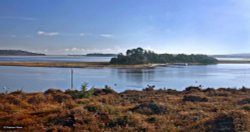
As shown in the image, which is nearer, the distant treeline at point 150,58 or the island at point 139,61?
the island at point 139,61

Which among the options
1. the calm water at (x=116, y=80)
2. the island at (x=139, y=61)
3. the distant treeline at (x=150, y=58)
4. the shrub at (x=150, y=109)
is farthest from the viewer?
the distant treeline at (x=150, y=58)

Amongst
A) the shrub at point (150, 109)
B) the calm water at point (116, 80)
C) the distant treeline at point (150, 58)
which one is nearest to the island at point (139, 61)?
the distant treeline at point (150, 58)

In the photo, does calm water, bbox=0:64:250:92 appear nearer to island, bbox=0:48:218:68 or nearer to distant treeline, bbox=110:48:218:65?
island, bbox=0:48:218:68

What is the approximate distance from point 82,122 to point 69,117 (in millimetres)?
750

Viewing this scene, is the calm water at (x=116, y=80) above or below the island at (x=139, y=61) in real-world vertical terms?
below

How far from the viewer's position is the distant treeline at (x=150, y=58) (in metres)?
117

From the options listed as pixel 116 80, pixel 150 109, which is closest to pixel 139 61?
pixel 116 80

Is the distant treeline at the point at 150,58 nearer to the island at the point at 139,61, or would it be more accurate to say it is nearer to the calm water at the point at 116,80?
the island at the point at 139,61

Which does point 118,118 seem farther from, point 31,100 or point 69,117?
point 31,100

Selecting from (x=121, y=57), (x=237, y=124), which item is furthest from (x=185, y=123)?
(x=121, y=57)

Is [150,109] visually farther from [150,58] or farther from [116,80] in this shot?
[150,58]

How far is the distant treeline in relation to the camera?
117 meters

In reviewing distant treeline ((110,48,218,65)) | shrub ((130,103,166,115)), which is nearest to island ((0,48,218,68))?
distant treeline ((110,48,218,65))

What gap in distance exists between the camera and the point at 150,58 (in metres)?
131
